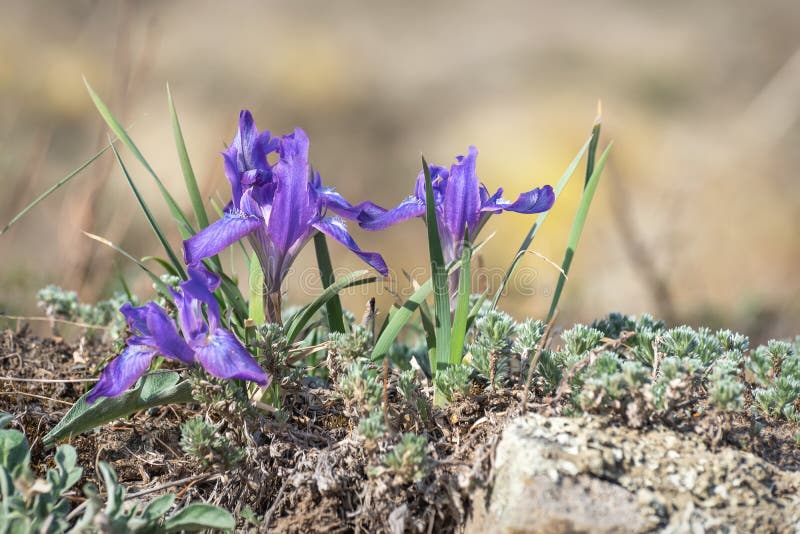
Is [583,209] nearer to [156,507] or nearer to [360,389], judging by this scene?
[360,389]

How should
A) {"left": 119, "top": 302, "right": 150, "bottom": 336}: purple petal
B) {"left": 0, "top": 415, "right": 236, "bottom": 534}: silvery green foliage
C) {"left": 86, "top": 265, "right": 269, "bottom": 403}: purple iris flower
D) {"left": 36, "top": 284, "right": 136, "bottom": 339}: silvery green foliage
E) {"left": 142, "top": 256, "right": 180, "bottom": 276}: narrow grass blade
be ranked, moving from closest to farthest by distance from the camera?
{"left": 0, "top": 415, "right": 236, "bottom": 534}: silvery green foliage, {"left": 86, "top": 265, "right": 269, "bottom": 403}: purple iris flower, {"left": 119, "top": 302, "right": 150, "bottom": 336}: purple petal, {"left": 142, "top": 256, "right": 180, "bottom": 276}: narrow grass blade, {"left": 36, "top": 284, "right": 136, "bottom": 339}: silvery green foliage

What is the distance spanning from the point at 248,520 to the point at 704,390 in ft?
4.30

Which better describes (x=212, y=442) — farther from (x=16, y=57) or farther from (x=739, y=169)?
(x=16, y=57)

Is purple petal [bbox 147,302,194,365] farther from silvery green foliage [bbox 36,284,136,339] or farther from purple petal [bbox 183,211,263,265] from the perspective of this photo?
silvery green foliage [bbox 36,284,136,339]

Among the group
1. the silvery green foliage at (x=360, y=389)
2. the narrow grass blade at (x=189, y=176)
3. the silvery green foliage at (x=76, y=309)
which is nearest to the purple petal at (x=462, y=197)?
the silvery green foliage at (x=360, y=389)

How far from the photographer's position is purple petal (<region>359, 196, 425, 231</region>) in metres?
2.02

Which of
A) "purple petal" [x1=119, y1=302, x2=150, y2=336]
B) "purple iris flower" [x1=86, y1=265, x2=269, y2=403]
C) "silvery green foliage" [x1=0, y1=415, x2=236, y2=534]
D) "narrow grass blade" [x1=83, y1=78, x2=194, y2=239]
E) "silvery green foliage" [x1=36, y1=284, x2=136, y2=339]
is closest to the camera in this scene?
"silvery green foliage" [x1=0, y1=415, x2=236, y2=534]

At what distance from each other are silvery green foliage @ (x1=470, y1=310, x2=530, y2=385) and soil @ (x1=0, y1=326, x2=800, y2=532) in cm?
6

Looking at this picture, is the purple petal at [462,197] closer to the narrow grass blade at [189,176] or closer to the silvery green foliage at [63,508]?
the narrow grass blade at [189,176]

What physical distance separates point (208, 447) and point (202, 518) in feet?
0.69

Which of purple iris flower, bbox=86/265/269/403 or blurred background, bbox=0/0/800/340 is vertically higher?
blurred background, bbox=0/0/800/340

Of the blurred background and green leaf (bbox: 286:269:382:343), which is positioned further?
the blurred background

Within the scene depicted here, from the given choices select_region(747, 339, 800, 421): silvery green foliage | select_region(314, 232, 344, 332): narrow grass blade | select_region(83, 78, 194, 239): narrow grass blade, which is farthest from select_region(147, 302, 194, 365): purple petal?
select_region(747, 339, 800, 421): silvery green foliage

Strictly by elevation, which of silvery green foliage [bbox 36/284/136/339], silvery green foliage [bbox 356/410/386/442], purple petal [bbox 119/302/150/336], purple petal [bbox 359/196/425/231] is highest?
purple petal [bbox 359/196/425/231]
